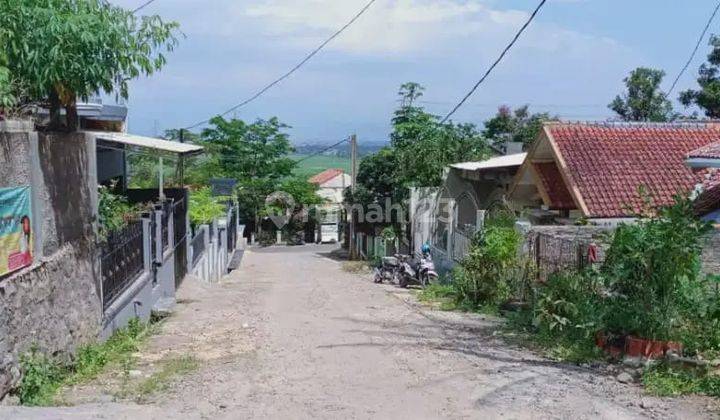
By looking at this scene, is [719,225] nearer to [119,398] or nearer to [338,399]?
[338,399]

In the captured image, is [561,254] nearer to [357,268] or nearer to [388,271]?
[388,271]

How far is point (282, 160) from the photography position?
163 ft

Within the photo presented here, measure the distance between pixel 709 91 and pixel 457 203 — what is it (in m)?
11.0

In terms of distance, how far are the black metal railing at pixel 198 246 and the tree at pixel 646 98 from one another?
19.4m

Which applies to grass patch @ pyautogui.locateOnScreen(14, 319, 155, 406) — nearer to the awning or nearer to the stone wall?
the stone wall

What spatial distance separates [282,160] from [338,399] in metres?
44.0

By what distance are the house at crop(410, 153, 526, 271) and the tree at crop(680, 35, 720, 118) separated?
9559mm

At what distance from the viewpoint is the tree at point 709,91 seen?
27297 millimetres

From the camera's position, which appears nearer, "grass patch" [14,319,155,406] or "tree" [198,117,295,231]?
"grass patch" [14,319,155,406]

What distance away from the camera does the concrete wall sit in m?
6.15

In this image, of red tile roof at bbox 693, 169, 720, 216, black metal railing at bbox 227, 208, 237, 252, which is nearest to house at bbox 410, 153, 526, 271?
red tile roof at bbox 693, 169, 720, 216

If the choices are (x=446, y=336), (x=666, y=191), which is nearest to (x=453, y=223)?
(x=666, y=191)

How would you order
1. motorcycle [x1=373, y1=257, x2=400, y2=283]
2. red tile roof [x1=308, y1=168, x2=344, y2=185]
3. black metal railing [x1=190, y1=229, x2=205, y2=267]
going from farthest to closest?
red tile roof [x1=308, y1=168, x2=344, y2=185] < motorcycle [x1=373, y1=257, x2=400, y2=283] < black metal railing [x1=190, y1=229, x2=205, y2=267]

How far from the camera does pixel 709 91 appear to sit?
27.3 metres
